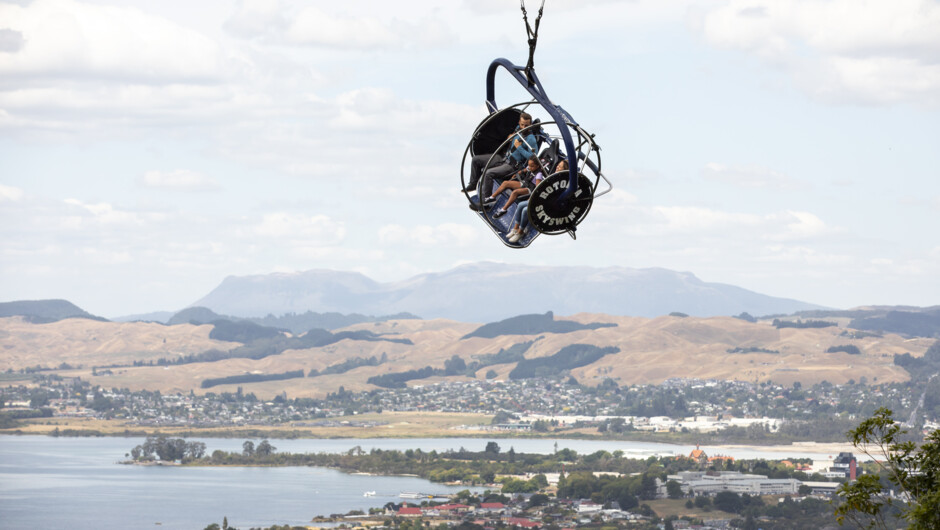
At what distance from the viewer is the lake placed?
343 feet

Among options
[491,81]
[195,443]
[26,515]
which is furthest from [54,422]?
[491,81]

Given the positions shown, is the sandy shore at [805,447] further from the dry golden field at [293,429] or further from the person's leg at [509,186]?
the person's leg at [509,186]

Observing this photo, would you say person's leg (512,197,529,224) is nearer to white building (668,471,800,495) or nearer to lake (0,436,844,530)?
lake (0,436,844,530)

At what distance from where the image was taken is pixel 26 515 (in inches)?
4218

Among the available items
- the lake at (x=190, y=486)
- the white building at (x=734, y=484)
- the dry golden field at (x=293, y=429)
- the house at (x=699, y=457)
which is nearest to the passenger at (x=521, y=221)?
the lake at (x=190, y=486)

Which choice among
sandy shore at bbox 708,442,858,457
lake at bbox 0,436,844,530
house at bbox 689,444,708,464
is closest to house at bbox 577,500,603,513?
lake at bbox 0,436,844,530

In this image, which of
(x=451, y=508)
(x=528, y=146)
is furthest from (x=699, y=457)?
(x=528, y=146)

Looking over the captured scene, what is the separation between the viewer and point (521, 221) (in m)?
20.3

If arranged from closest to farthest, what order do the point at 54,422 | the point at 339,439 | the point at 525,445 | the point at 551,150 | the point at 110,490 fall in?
the point at 551,150 < the point at 110,490 < the point at 525,445 < the point at 339,439 < the point at 54,422

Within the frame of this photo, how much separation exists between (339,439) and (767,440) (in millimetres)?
55135

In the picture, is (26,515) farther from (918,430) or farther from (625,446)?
(918,430)

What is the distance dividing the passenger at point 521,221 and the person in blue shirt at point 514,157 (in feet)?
1.89

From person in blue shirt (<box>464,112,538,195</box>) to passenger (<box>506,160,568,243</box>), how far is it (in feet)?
1.89

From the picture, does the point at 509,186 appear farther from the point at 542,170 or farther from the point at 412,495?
the point at 412,495
